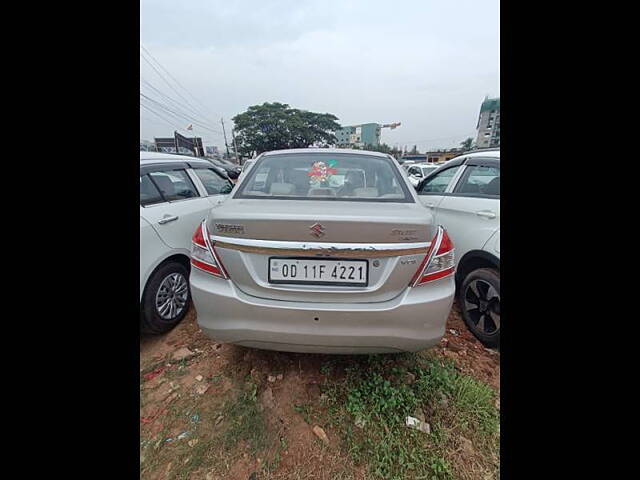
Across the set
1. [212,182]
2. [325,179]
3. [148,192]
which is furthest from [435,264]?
[212,182]

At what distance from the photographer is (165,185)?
2572mm

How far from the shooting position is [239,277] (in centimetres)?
139

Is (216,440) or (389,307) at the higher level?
(389,307)

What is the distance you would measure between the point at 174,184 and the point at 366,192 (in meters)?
2.07

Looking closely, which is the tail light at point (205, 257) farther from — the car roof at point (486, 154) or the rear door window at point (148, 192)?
the car roof at point (486, 154)

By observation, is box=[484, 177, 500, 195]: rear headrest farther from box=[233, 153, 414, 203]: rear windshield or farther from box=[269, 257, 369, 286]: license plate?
box=[269, 257, 369, 286]: license plate

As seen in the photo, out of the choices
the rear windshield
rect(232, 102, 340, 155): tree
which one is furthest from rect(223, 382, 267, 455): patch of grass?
rect(232, 102, 340, 155): tree

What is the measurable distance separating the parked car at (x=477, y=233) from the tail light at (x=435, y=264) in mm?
966

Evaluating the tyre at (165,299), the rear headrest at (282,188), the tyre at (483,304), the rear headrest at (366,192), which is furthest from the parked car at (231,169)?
the tyre at (483,304)

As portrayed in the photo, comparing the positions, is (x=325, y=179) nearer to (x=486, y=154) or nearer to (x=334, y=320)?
(x=334, y=320)
